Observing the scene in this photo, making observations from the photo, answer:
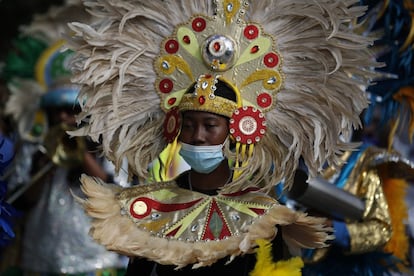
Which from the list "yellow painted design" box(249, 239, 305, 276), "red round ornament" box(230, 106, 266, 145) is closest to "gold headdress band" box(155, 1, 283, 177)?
"red round ornament" box(230, 106, 266, 145)

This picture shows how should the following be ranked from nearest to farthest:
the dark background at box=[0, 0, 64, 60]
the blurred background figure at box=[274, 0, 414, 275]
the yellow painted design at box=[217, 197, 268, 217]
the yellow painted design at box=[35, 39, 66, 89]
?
the yellow painted design at box=[217, 197, 268, 217] → the blurred background figure at box=[274, 0, 414, 275] → the yellow painted design at box=[35, 39, 66, 89] → the dark background at box=[0, 0, 64, 60]

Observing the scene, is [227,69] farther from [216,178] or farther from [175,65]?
[216,178]

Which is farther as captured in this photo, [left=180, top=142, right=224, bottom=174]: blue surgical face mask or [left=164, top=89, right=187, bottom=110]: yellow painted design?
[left=164, top=89, right=187, bottom=110]: yellow painted design

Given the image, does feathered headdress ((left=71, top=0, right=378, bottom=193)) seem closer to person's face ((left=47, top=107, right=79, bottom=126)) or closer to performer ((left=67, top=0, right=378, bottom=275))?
A: performer ((left=67, top=0, right=378, bottom=275))

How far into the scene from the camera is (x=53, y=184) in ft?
21.0

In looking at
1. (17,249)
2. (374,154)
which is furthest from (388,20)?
(17,249)

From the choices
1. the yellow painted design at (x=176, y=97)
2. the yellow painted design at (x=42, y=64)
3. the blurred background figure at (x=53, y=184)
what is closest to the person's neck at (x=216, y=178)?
the yellow painted design at (x=176, y=97)

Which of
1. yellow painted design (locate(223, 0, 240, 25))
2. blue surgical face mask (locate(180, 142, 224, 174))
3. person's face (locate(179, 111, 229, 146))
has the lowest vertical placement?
blue surgical face mask (locate(180, 142, 224, 174))

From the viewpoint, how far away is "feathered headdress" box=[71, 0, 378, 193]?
4.08 m

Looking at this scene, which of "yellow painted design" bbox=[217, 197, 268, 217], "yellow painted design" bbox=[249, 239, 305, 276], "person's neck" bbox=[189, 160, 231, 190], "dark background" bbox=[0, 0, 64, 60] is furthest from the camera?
"dark background" bbox=[0, 0, 64, 60]

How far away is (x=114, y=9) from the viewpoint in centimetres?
429

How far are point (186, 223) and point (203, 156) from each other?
293mm

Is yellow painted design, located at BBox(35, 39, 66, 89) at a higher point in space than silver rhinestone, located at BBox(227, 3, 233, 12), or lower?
lower

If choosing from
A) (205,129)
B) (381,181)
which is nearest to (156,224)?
(205,129)
